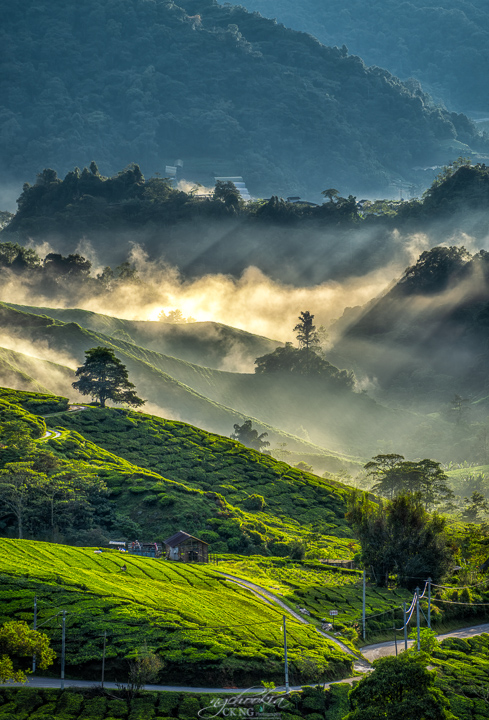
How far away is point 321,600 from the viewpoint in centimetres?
7662

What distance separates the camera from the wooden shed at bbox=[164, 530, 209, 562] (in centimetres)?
8400

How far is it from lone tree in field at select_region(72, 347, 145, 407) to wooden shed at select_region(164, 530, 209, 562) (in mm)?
61369

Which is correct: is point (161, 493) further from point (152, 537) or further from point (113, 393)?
point (113, 393)

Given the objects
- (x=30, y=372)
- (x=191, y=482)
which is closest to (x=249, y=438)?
(x=30, y=372)

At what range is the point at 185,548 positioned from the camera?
277 feet

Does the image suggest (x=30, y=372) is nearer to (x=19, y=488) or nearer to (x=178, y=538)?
(x=19, y=488)

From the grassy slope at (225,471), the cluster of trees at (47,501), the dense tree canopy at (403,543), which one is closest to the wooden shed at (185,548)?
the cluster of trees at (47,501)

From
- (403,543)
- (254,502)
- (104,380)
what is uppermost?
(104,380)

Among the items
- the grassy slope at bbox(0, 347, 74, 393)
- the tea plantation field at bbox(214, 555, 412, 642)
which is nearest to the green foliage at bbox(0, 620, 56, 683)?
the tea plantation field at bbox(214, 555, 412, 642)

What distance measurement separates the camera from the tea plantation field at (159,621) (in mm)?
54969

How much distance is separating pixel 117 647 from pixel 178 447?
70546 mm

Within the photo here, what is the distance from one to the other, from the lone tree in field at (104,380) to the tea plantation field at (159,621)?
73.5 meters

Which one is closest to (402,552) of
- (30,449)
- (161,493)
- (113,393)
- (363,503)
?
(363,503)

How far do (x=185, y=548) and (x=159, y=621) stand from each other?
2535cm
